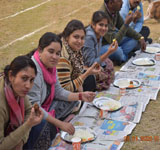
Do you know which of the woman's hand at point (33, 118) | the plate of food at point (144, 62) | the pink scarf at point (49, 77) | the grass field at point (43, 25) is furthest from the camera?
the plate of food at point (144, 62)

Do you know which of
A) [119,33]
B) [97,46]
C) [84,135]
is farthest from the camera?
[119,33]

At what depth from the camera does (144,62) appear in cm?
486

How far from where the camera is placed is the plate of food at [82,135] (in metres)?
2.83

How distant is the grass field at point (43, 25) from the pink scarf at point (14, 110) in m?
1.11

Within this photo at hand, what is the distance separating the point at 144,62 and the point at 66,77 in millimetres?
2080

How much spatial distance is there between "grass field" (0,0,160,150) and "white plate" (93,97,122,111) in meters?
0.34

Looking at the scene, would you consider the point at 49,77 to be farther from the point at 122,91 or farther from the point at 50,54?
the point at 122,91

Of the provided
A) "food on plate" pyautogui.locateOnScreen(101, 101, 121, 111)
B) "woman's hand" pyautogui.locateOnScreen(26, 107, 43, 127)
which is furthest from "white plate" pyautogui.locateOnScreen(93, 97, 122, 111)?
"woman's hand" pyautogui.locateOnScreen(26, 107, 43, 127)

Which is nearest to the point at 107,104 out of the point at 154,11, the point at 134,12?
the point at 134,12

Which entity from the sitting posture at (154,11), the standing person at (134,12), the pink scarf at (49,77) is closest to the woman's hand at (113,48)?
the pink scarf at (49,77)

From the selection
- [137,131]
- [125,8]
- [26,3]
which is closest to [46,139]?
[137,131]

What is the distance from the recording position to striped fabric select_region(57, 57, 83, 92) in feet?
10.5

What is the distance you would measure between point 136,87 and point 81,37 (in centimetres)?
126

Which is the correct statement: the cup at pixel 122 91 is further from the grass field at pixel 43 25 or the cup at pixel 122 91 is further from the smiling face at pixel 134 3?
the smiling face at pixel 134 3
